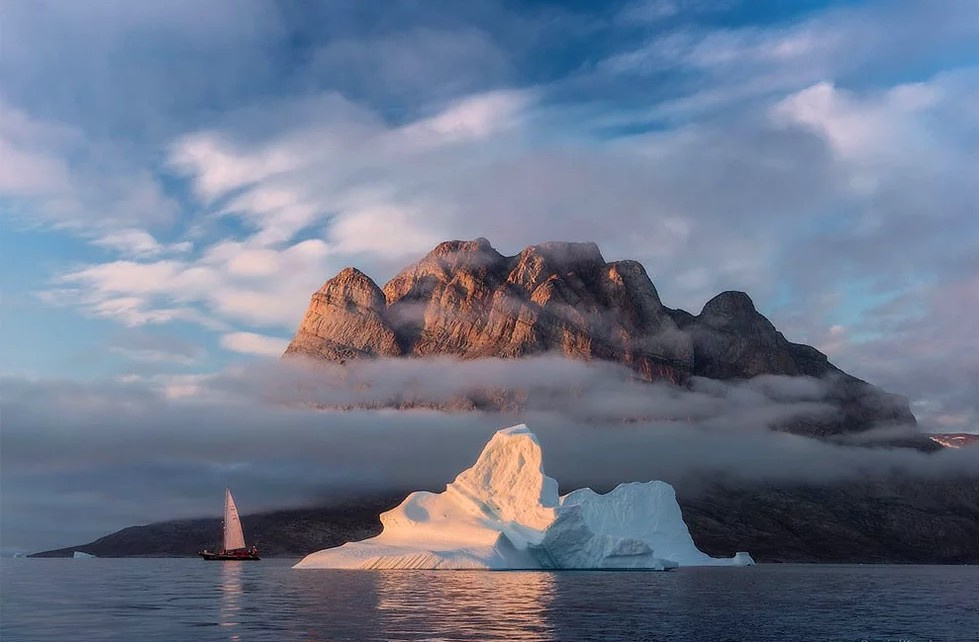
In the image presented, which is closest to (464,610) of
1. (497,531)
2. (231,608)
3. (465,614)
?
(465,614)

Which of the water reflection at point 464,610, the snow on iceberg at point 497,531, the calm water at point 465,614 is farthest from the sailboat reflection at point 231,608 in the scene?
the snow on iceberg at point 497,531

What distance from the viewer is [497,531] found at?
147125 millimetres

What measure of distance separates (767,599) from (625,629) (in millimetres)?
43143

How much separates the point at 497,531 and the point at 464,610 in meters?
80.8

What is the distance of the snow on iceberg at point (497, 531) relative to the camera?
142750 millimetres

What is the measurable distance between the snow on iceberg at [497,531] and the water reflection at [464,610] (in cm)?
3493

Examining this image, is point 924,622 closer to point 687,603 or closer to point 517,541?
point 687,603

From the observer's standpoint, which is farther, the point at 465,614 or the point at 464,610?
the point at 464,610

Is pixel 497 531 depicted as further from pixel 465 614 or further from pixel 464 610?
pixel 465 614

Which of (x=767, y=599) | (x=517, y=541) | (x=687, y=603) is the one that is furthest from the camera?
(x=517, y=541)

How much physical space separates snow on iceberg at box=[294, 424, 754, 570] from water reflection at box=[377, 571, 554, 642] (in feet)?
115

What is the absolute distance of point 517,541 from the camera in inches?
5915

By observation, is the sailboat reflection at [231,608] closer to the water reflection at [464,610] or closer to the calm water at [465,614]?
the calm water at [465,614]

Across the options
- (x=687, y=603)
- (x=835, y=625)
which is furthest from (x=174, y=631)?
(x=687, y=603)
